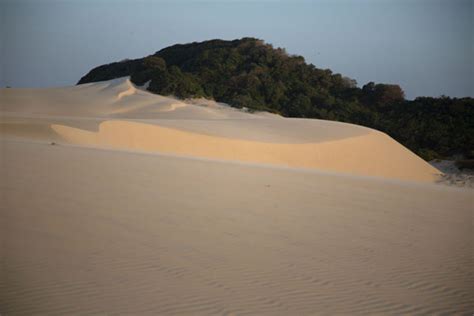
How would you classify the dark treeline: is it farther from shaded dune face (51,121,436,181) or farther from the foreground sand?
the foreground sand

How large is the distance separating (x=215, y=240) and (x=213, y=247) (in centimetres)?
26

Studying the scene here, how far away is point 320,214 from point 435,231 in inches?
74.1

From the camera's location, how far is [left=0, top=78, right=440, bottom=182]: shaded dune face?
15.8m

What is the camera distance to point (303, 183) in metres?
9.84

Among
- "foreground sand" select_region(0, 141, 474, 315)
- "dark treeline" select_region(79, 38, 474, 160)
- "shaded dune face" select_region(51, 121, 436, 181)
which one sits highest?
"dark treeline" select_region(79, 38, 474, 160)

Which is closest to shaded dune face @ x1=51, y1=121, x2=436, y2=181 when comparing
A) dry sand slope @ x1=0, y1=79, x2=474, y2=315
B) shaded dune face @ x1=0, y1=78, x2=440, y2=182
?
shaded dune face @ x1=0, y1=78, x2=440, y2=182

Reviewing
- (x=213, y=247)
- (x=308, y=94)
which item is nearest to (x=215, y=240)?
(x=213, y=247)

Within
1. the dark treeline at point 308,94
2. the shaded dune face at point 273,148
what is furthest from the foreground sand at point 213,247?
the dark treeline at point 308,94

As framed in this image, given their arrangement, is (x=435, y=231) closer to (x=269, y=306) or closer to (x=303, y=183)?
(x=303, y=183)

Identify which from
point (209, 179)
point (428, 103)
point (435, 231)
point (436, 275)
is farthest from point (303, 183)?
point (428, 103)

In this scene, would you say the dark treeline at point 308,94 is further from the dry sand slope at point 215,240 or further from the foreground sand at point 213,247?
the foreground sand at point 213,247

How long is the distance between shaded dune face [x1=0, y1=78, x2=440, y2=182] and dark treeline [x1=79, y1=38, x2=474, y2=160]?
7044 mm

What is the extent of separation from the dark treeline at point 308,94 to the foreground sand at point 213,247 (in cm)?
2485

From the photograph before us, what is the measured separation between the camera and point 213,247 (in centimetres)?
494
